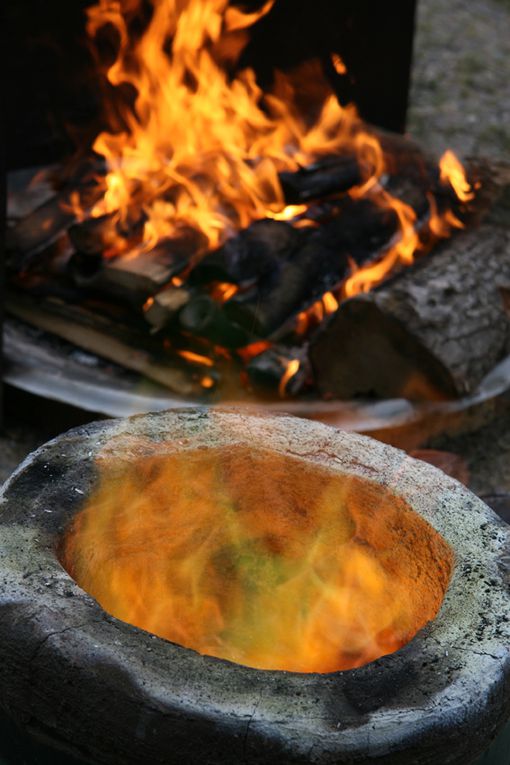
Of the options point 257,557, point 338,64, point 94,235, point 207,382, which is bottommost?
point 207,382

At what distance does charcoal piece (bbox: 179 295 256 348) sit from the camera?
3592mm

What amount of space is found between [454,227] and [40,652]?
279 centimetres

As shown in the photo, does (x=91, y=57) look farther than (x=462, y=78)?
No

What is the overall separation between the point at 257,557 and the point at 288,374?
138 cm

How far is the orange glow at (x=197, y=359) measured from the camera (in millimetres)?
3713

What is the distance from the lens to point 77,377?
12.2ft

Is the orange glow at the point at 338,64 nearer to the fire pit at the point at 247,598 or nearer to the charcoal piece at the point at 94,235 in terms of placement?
the charcoal piece at the point at 94,235

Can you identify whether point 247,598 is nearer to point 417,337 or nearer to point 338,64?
point 417,337

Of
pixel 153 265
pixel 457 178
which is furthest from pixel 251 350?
pixel 457 178

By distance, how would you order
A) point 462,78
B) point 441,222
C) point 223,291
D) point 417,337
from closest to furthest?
point 417,337 < point 223,291 < point 441,222 < point 462,78

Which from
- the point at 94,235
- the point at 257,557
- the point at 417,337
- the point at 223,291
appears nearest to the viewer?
the point at 257,557

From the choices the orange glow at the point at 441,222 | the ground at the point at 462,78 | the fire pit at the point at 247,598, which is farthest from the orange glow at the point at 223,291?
the ground at the point at 462,78

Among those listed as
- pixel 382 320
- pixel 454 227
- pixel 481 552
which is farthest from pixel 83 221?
pixel 481 552

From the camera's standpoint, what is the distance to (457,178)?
4.21 metres
